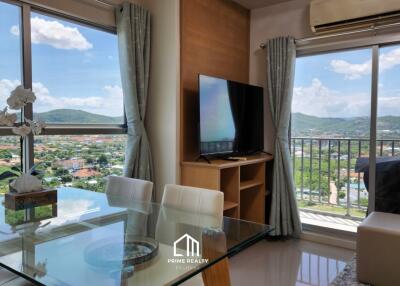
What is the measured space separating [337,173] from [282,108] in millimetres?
1060

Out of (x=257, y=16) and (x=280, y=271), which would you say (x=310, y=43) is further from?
(x=280, y=271)

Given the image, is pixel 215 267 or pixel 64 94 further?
pixel 64 94

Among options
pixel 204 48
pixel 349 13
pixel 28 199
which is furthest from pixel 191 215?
pixel 349 13

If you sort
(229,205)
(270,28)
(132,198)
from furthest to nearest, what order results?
(270,28)
(229,205)
(132,198)

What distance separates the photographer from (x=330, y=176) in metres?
3.69

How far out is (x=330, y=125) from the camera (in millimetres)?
3426

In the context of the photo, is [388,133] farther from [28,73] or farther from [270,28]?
[28,73]

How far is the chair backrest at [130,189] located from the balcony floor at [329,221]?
2.16 m

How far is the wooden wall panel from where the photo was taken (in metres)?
2.88

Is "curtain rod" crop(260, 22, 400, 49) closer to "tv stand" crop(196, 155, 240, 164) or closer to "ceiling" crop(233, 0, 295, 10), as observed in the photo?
"ceiling" crop(233, 0, 295, 10)

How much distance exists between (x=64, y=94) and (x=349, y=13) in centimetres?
261

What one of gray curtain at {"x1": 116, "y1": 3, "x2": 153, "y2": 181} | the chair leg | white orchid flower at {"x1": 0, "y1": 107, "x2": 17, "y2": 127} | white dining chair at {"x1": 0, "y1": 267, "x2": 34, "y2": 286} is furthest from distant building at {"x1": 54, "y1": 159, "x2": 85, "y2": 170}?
the chair leg

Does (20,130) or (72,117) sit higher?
(72,117)

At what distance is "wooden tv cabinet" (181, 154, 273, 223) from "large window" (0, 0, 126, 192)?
2.43ft
